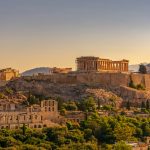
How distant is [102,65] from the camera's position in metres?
53.6

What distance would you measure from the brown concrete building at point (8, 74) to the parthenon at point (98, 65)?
4976 mm

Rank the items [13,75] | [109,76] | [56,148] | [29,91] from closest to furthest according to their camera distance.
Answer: [56,148], [29,91], [109,76], [13,75]

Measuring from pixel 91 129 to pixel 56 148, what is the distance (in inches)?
164

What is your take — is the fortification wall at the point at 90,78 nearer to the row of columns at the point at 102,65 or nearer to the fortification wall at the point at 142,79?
the fortification wall at the point at 142,79

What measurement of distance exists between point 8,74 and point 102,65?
7.12 m

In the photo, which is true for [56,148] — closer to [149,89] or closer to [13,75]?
[149,89]

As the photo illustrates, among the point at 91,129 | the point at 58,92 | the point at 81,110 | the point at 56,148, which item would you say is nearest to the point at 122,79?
the point at 58,92

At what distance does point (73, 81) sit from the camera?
49938 millimetres

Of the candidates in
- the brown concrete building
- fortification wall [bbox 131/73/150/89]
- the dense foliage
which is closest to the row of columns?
fortification wall [bbox 131/73/150/89]

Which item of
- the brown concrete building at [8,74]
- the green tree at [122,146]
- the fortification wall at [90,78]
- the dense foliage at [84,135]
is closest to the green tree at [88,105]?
the dense foliage at [84,135]

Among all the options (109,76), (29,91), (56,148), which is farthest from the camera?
(109,76)

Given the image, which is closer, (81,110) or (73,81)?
(81,110)

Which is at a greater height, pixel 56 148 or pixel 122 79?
pixel 122 79

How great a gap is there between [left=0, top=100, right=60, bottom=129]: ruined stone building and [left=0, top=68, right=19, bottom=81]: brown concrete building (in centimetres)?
1436
